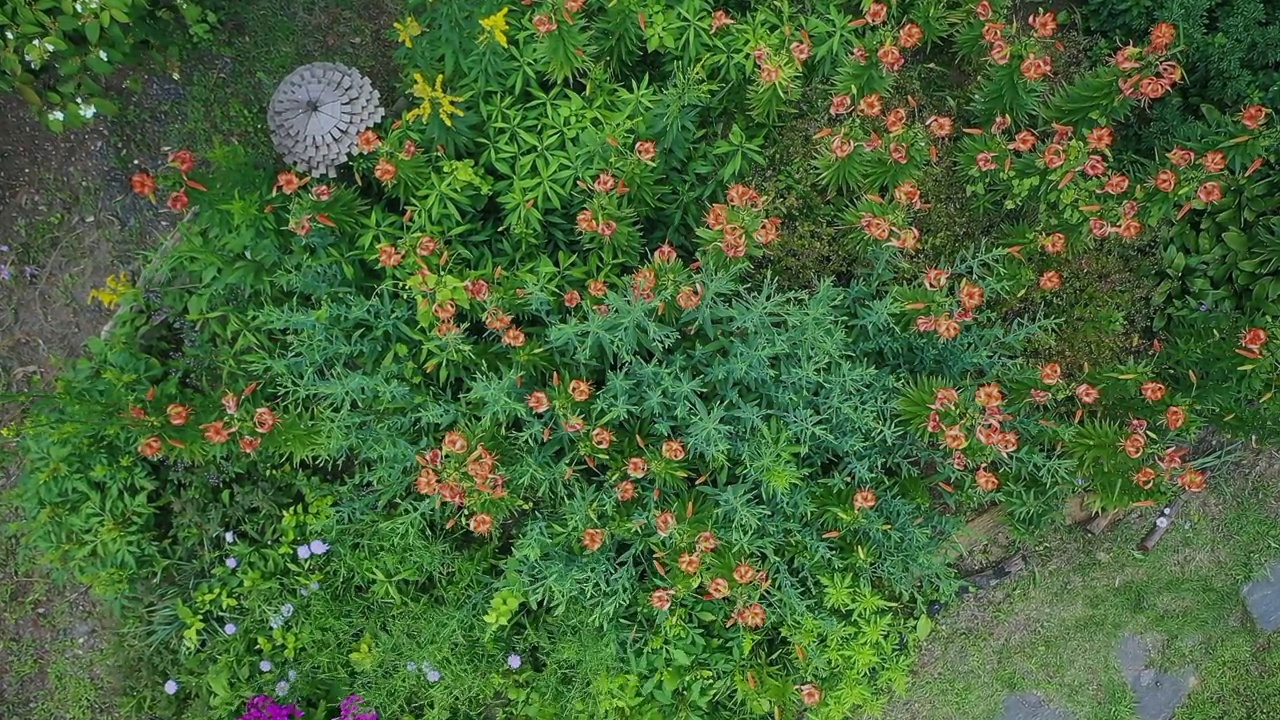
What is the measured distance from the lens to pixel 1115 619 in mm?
4508

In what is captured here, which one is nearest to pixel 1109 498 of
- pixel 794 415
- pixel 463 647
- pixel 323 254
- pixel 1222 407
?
pixel 1222 407

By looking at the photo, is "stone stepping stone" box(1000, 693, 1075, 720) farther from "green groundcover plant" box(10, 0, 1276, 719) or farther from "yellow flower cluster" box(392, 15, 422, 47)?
"yellow flower cluster" box(392, 15, 422, 47)

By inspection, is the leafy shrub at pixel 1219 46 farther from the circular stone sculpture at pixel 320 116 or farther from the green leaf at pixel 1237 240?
the circular stone sculpture at pixel 320 116

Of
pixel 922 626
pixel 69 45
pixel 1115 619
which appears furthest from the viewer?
pixel 1115 619

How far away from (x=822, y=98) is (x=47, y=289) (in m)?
4.37

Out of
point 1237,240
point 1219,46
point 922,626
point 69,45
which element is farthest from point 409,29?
point 1237,240

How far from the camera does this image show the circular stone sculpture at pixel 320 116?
3639 millimetres

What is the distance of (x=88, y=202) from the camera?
425 centimetres

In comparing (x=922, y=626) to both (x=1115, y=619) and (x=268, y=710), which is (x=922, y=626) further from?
(x=268, y=710)

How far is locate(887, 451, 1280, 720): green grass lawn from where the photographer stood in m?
4.44

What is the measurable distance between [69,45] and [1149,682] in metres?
6.70

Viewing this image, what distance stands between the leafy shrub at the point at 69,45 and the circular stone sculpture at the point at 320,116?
71 centimetres

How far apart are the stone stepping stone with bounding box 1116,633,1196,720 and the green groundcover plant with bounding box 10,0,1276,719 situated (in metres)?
1.33

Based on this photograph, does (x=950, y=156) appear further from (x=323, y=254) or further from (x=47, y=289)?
(x=47, y=289)
